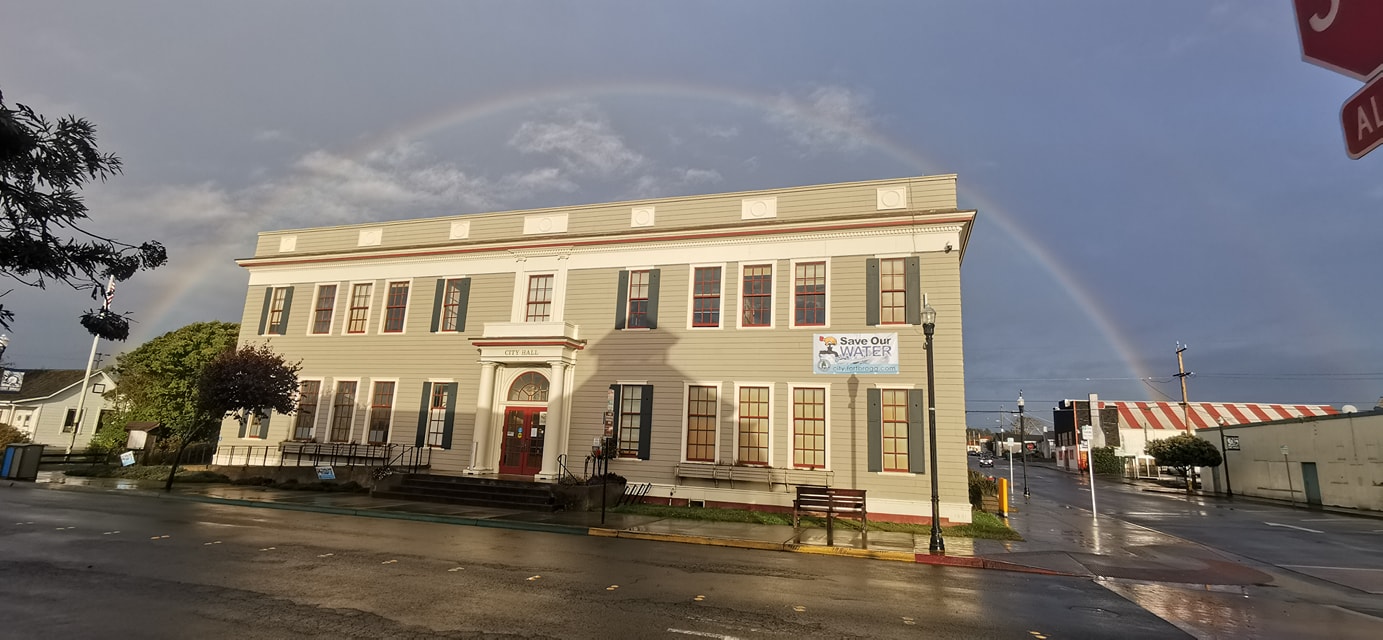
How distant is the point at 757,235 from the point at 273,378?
56.9ft

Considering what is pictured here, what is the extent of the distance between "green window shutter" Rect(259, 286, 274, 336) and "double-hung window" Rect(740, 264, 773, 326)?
20.0 meters

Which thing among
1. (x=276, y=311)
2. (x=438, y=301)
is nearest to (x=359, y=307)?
(x=438, y=301)

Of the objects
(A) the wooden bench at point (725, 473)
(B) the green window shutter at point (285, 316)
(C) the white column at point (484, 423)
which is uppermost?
(B) the green window shutter at point (285, 316)

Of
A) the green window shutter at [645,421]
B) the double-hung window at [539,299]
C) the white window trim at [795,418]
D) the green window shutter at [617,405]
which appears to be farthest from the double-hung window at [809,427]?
the double-hung window at [539,299]

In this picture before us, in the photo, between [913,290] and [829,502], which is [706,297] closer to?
[913,290]

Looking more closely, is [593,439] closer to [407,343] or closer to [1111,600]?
[407,343]

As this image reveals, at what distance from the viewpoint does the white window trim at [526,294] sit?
2259cm

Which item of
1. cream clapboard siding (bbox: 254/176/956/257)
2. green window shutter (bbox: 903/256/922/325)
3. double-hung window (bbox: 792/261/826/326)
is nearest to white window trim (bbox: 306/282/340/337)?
cream clapboard siding (bbox: 254/176/956/257)

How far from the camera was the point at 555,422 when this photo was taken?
20797mm

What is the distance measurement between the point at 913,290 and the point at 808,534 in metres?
8.12

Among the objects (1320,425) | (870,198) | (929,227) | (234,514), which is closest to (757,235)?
(870,198)

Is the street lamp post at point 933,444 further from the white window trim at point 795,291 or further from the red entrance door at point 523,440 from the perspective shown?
the red entrance door at point 523,440

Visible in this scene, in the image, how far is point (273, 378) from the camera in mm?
21969

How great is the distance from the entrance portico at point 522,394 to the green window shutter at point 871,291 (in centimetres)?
944
